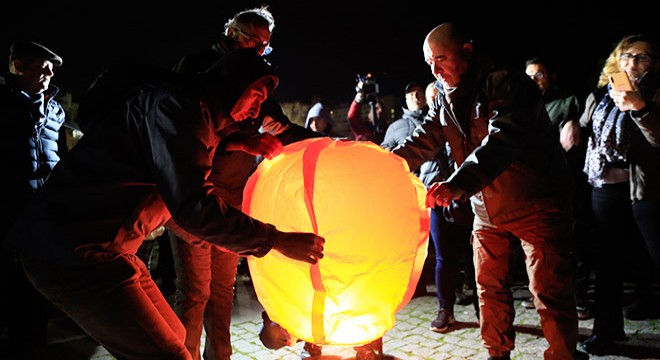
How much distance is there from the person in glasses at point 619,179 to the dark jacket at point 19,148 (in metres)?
4.88

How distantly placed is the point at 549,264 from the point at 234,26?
2.86m

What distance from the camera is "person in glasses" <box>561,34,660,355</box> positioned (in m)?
3.69

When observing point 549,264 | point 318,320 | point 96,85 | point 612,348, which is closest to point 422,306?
point 612,348

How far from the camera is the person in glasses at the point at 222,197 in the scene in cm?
318

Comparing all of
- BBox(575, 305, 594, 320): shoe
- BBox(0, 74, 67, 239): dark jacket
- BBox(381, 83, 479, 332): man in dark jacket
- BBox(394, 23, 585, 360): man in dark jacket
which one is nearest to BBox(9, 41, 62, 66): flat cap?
BBox(0, 74, 67, 239): dark jacket

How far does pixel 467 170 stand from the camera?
2947 mm

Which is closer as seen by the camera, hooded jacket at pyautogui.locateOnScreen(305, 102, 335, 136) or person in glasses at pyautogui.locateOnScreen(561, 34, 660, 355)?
person in glasses at pyautogui.locateOnScreen(561, 34, 660, 355)

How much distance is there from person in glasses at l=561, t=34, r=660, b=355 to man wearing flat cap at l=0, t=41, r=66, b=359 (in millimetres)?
4812

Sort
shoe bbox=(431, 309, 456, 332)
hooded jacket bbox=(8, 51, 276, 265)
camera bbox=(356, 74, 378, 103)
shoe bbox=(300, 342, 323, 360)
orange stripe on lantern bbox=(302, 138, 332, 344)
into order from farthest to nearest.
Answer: camera bbox=(356, 74, 378, 103) → shoe bbox=(431, 309, 456, 332) → shoe bbox=(300, 342, 323, 360) → orange stripe on lantern bbox=(302, 138, 332, 344) → hooded jacket bbox=(8, 51, 276, 265)

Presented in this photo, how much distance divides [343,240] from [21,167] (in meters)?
3.35

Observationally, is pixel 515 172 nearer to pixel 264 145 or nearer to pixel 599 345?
pixel 264 145

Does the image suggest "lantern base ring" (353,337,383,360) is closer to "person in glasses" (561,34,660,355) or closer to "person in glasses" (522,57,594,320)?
"person in glasses" (561,34,660,355)

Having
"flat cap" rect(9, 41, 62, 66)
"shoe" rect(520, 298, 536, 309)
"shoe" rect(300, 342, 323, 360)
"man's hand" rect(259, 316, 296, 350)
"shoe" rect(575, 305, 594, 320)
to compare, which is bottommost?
"shoe" rect(520, 298, 536, 309)

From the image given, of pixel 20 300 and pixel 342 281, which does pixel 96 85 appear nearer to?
pixel 342 281
